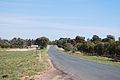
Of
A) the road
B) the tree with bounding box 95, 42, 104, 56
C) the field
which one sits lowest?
the road

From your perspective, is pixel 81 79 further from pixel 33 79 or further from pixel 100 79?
pixel 33 79

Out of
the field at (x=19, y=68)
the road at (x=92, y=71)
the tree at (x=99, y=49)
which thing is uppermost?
the tree at (x=99, y=49)

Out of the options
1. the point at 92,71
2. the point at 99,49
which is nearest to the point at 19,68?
the point at 92,71

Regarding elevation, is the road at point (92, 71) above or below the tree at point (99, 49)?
below

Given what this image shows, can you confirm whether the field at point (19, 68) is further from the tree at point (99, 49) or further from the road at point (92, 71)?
the tree at point (99, 49)

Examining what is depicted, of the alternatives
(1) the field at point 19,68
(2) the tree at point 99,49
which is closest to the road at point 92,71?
(1) the field at point 19,68

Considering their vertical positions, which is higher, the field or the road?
the field

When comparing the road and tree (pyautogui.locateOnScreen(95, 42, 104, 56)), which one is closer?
the road

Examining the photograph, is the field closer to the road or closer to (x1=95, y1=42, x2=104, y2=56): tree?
the road

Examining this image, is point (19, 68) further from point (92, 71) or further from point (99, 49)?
point (99, 49)

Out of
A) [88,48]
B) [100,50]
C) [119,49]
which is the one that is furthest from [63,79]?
[88,48]

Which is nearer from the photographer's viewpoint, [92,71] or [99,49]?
[92,71]

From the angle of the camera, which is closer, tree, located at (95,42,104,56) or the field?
the field

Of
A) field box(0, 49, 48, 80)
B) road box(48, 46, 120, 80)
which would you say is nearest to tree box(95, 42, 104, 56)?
field box(0, 49, 48, 80)
